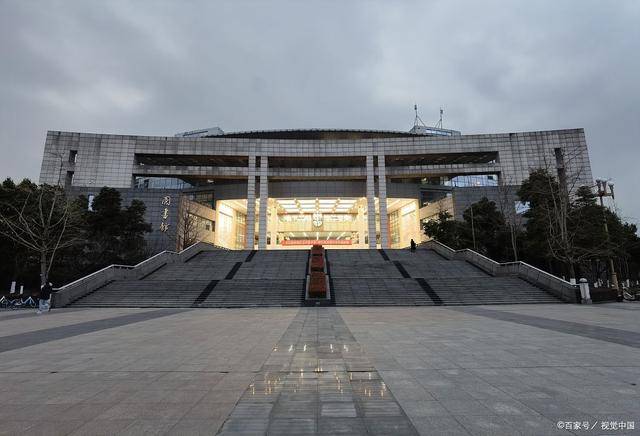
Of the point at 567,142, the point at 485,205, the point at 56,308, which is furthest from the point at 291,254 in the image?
the point at 567,142

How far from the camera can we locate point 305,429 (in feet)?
12.3

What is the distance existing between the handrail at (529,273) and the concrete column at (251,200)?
1106 inches

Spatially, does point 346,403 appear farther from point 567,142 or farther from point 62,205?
point 567,142

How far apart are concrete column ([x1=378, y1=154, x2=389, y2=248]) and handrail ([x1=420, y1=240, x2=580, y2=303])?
50.1 ft

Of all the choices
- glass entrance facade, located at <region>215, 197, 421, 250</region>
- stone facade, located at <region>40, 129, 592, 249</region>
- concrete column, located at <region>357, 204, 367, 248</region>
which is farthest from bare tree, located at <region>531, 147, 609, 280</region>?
concrete column, located at <region>357, 204, 367, 248</region>

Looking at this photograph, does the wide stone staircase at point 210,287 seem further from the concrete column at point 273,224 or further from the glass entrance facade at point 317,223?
the concrete column at point 273,224

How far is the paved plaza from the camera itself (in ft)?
12.8

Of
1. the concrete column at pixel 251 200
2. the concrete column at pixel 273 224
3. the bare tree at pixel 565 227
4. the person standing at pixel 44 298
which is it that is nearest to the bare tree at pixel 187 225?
the concrete column at pixel 251 200

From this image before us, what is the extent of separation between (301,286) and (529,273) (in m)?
17.1

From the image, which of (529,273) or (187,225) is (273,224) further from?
(529,273)

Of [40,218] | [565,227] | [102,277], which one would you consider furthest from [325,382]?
[40,218]

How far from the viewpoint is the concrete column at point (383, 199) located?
163ft

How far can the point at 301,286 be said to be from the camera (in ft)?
76.5

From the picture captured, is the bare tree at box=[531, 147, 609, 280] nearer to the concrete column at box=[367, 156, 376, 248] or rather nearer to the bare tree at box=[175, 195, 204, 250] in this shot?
the concrete column at box=[367, 156, 376, 248]
